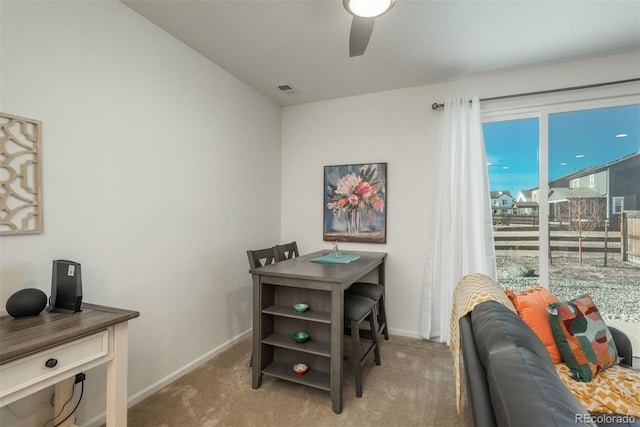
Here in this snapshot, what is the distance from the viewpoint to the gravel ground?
2.49 meters

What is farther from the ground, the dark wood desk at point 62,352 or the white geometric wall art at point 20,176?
the white geometric wall art at point 20,176

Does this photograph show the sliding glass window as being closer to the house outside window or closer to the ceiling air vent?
the house outside window

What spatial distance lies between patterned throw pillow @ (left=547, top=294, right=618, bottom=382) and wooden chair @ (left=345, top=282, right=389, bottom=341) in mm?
1203

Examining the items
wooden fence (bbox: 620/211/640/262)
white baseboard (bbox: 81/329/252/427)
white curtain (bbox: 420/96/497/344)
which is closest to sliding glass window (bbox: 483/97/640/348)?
wooden fence (bbox: 620/211/640/262)

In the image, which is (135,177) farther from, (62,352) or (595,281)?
(595,281)

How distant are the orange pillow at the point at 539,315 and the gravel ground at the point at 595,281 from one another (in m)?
1.15

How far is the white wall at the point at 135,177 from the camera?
151 cm

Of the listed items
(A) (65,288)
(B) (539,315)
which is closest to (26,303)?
(A) (65,288)

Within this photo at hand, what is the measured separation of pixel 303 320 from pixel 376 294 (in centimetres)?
71

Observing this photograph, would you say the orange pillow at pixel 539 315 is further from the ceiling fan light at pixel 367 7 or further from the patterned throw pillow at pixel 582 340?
the ceiling fan light at pixel 367 7

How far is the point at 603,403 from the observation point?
1.32 meters

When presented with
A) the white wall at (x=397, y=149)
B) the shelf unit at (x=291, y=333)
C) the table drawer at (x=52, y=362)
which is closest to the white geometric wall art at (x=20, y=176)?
the table drawer at (x=52, y=362)

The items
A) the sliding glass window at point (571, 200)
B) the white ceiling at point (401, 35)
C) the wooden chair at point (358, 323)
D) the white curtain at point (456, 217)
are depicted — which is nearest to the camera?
the white ceiling at point (401, 35)

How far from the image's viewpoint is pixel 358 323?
6.89 feet
